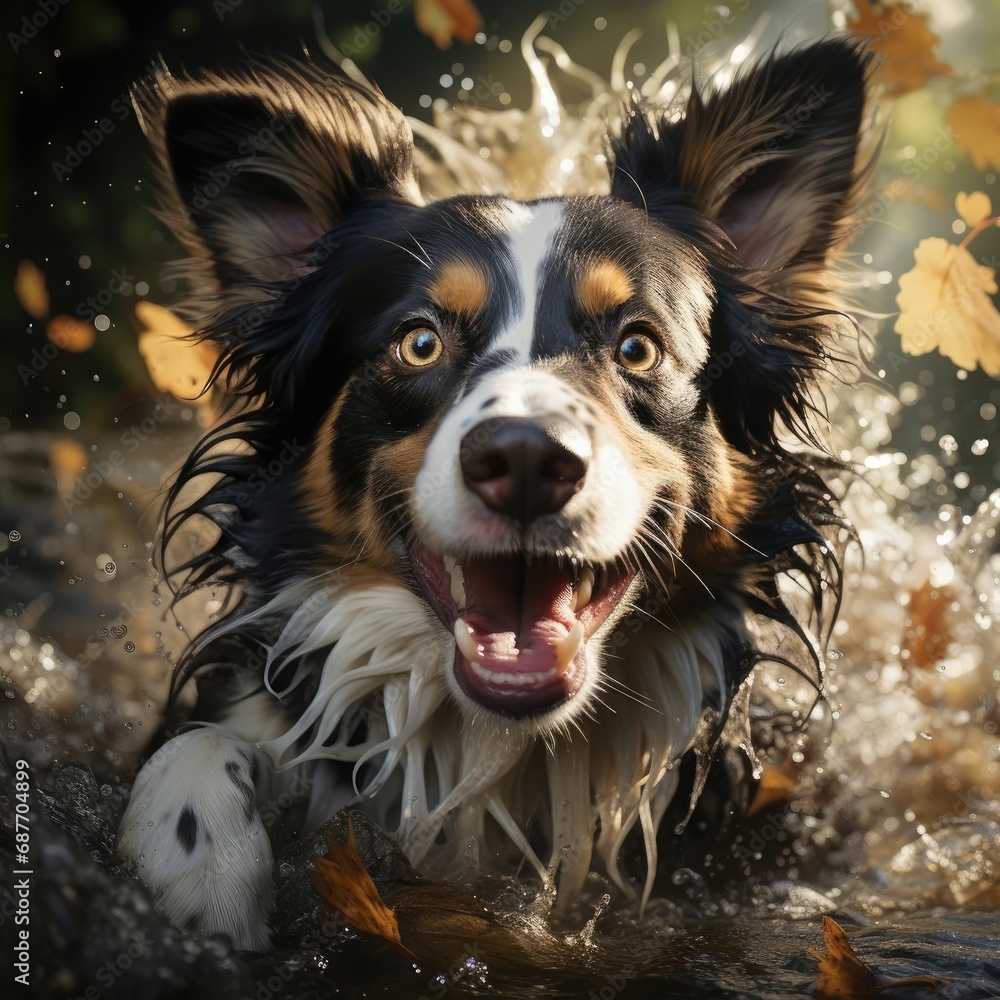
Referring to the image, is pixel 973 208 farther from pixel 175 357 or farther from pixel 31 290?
pixel 31 290

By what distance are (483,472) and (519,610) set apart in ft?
1.32

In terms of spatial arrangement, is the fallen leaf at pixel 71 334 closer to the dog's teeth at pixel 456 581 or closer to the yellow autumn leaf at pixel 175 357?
the yellow autumn leaf at pixel 175 357

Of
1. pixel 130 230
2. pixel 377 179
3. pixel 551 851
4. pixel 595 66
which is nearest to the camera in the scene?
pixel 551 851

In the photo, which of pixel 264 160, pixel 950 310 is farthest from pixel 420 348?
pixel 950 310

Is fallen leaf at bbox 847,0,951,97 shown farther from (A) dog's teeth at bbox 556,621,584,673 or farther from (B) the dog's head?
(A) dog's teeth at bbox 556,621,584,673

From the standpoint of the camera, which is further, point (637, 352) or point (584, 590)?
point (637, 352)

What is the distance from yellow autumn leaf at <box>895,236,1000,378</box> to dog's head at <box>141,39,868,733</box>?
2.54 feet

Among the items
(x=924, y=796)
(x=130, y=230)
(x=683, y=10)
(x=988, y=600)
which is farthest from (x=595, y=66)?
(x=924, y=796)

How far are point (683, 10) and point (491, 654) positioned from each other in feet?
12.6

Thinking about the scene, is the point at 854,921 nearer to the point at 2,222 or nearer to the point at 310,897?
the point at 310,897

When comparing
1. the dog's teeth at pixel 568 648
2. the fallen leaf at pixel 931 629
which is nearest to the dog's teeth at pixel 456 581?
the dog's teeth at pixel 568 648

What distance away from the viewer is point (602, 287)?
8.91 feet

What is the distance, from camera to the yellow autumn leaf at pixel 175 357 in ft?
11.9

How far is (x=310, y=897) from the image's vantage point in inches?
95.0
